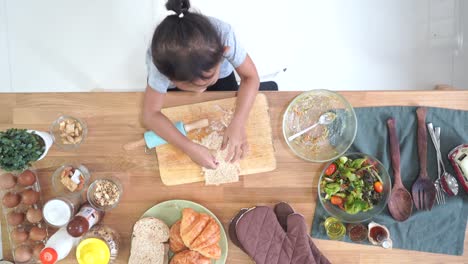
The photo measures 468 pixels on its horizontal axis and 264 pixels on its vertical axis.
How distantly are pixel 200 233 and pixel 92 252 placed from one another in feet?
0.89

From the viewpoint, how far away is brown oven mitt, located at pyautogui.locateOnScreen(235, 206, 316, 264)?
923 mm

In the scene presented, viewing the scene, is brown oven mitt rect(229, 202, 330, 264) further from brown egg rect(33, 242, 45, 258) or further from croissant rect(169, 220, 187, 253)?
brown egg rect(33, 242, 45, 258)

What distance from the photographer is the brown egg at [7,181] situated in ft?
2.92

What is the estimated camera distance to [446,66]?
153 centimetres

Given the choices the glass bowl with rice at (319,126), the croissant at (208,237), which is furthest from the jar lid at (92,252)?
the glass bowl with rice at (319,126)

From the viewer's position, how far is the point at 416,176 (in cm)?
97

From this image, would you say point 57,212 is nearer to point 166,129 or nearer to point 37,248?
point 37,248

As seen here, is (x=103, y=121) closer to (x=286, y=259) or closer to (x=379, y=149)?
(x=286, y=259)

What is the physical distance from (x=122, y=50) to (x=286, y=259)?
1.13 metres

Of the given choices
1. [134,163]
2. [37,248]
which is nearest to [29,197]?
[37,248]

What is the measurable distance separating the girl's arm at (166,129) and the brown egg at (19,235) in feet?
1.48

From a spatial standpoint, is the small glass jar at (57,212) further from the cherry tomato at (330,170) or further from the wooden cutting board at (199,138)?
the cherry tomato at (330,170)

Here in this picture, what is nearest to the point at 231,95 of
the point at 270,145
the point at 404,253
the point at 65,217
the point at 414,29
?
the point at 270,145

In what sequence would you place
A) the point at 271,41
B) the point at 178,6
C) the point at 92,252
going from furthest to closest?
the point at 271,41, the point at 92,252, the point at 178,6
